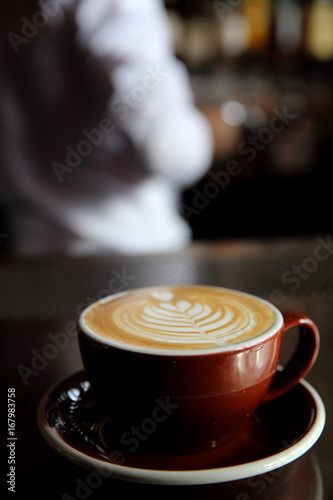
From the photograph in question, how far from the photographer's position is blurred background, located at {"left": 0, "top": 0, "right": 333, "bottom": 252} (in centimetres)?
266

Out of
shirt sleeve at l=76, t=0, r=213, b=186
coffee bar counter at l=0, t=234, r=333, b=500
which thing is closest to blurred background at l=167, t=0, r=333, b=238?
shirt sleeve at l=76, t=0, r=213, b=186

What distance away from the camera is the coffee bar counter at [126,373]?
0.33 meters

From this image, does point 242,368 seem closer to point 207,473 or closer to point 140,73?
point 207,473

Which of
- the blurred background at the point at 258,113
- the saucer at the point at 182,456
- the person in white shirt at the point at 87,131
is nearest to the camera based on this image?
the saucer at the point at 182,456

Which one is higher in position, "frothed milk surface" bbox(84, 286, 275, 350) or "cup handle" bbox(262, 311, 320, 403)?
"frothed milk surface" bbox(84, 286, 275, 350)

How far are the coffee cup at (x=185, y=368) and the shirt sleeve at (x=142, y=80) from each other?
862 mm

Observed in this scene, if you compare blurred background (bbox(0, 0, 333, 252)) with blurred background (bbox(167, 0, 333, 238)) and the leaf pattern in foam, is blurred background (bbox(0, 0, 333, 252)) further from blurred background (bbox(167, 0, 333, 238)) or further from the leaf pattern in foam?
the leaf pattern in foam

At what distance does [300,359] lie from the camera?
0.41m

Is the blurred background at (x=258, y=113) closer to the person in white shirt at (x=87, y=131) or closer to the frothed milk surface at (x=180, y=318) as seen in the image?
the person in white shirt at (x=87, y=131)

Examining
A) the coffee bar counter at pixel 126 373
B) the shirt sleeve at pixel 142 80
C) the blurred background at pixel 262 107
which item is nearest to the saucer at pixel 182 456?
the coffee bar counter at pixel 126 373

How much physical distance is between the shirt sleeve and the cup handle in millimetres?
860

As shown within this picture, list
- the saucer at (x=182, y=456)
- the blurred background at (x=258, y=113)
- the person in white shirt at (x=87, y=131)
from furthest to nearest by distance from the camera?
1. the blurred background at (x=258, y=113)
2. the person in white shirt at (x=87, y=131)
3. the saucer at (x=182, y=456)

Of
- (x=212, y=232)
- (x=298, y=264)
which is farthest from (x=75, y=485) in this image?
(x=212, y=232)

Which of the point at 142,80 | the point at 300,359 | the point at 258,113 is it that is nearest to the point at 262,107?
the point at 258,113
